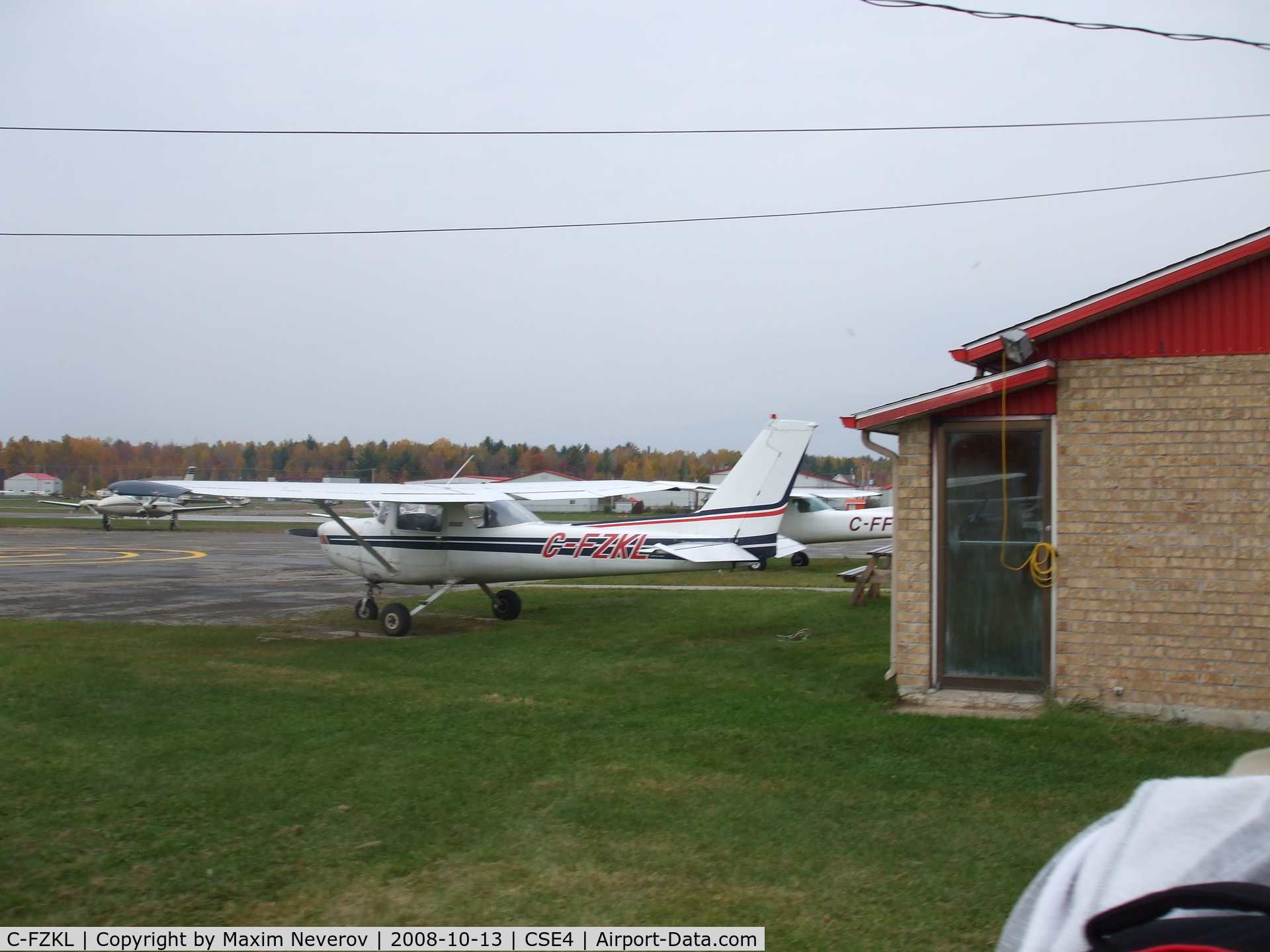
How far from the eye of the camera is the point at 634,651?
1184 cm

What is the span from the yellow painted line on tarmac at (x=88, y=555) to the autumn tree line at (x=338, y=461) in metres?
29.8

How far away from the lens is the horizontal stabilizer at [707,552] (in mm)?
14164

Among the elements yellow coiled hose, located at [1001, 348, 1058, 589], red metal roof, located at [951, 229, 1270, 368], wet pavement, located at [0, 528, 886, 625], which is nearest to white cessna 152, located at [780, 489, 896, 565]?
wet pavement, located at [0, 528, 886, 625]

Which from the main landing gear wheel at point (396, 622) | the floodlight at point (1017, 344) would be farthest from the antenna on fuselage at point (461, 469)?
the floodlight at point (1017, 344)

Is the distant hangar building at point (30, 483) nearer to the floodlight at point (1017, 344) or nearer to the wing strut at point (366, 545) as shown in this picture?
the wing strut at point (366, 545)

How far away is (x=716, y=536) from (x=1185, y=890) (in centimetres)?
1366

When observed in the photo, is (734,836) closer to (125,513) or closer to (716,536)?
(716,536)

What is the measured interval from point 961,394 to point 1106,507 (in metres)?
1.53

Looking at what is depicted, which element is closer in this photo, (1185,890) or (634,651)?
(1185,890)

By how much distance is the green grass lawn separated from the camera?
4.43m

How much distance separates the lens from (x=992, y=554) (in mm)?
8445

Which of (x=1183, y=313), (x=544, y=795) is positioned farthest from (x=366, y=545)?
(x=1183, y=313)

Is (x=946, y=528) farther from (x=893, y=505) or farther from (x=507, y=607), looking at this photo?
(x=507, y=607)

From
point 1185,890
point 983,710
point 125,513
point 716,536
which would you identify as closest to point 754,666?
point 983,710
